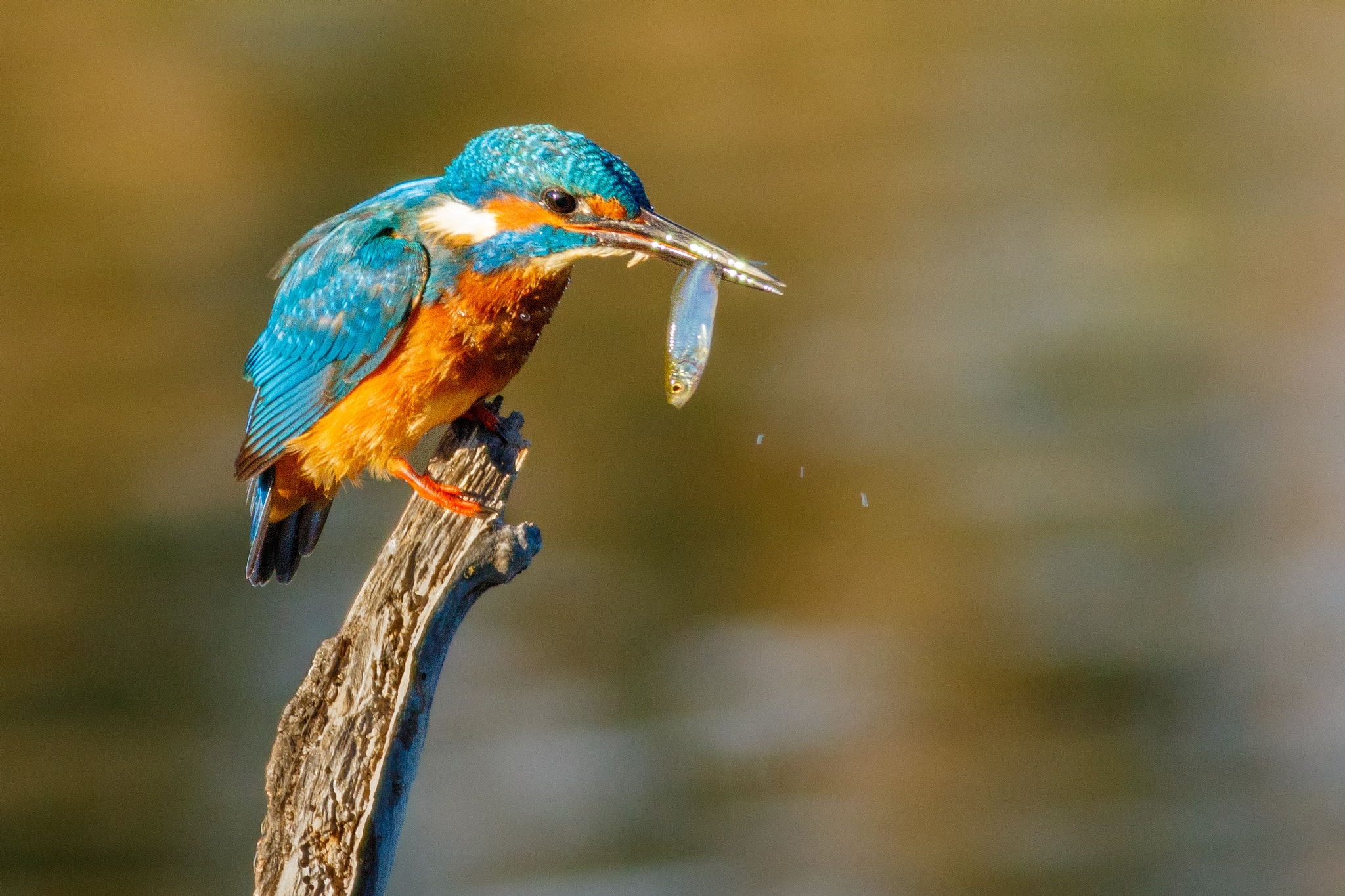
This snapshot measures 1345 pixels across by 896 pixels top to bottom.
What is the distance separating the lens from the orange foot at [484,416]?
104 inches

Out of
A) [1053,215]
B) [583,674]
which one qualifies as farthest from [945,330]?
[583,674]

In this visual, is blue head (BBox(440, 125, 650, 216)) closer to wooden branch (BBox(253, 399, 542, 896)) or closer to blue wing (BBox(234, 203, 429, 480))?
blue wing (BBox(234, 203, 429, 480))

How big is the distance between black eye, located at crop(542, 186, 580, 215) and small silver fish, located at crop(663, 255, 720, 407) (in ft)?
0.76

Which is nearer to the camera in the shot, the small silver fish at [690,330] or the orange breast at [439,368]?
the small silver fish at [690,330]

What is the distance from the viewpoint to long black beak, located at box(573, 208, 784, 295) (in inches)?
96.0

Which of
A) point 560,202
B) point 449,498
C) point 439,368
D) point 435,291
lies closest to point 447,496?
point 449,498

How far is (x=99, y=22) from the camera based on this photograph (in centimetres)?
719

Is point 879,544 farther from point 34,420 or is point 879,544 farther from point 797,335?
point 34,420

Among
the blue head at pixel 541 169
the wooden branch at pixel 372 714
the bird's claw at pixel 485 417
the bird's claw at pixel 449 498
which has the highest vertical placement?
the blue head at pixel 541 169

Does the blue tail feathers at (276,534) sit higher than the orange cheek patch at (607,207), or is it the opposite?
the orange cheek patch at (607,207)

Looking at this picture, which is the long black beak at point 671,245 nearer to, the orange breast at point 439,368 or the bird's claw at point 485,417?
the orange breast at point 439,368

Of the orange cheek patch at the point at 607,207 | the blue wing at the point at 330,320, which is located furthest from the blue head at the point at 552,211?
the blue wing at the point at 330,320

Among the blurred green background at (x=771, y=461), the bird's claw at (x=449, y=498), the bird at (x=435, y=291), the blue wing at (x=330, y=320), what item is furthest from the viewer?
the blurred green background at (x=771, y=461)

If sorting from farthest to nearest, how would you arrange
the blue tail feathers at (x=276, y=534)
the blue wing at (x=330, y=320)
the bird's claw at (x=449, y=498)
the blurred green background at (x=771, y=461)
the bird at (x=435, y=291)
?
the blurred green background at (x=771, y=461) < the blue tail feathers at (x=276, y=534) < the blue wing at (x=330, y=320) < the bird at (x=435, y=291) < the bird's claw at (x=449, y=498)
